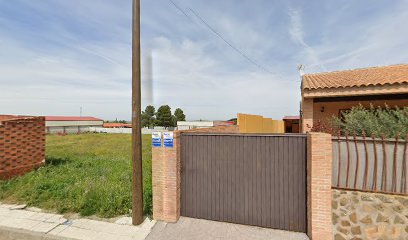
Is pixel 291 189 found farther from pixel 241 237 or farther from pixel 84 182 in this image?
pixel 84 182

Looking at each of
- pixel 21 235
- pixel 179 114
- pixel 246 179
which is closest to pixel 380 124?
pixel 246 179

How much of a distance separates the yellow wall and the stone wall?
6.76 metres

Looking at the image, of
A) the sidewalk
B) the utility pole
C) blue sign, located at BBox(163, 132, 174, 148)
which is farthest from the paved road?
blue sign, located at BBox(163, 132, 174, 148)

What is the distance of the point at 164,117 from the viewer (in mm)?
67125

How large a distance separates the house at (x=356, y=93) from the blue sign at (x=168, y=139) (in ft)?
20.2

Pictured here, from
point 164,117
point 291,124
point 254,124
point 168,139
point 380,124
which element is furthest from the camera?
point 164,117

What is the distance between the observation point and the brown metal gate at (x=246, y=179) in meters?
4.52

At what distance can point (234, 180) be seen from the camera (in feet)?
16.1

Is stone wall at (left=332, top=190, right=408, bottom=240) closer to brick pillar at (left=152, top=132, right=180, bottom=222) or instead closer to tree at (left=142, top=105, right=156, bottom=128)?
brick pillar at (left=152, top=132, right=180, bottom=222)

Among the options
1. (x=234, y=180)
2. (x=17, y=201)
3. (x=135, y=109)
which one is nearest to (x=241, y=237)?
(x=234, y=180)

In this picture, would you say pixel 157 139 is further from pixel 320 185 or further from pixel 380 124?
pixel 380 124

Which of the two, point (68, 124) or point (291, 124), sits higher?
point (291, 124)

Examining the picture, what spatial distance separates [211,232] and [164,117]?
6382 cm

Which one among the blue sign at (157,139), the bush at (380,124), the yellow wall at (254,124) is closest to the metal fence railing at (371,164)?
the bush at (380,124)
